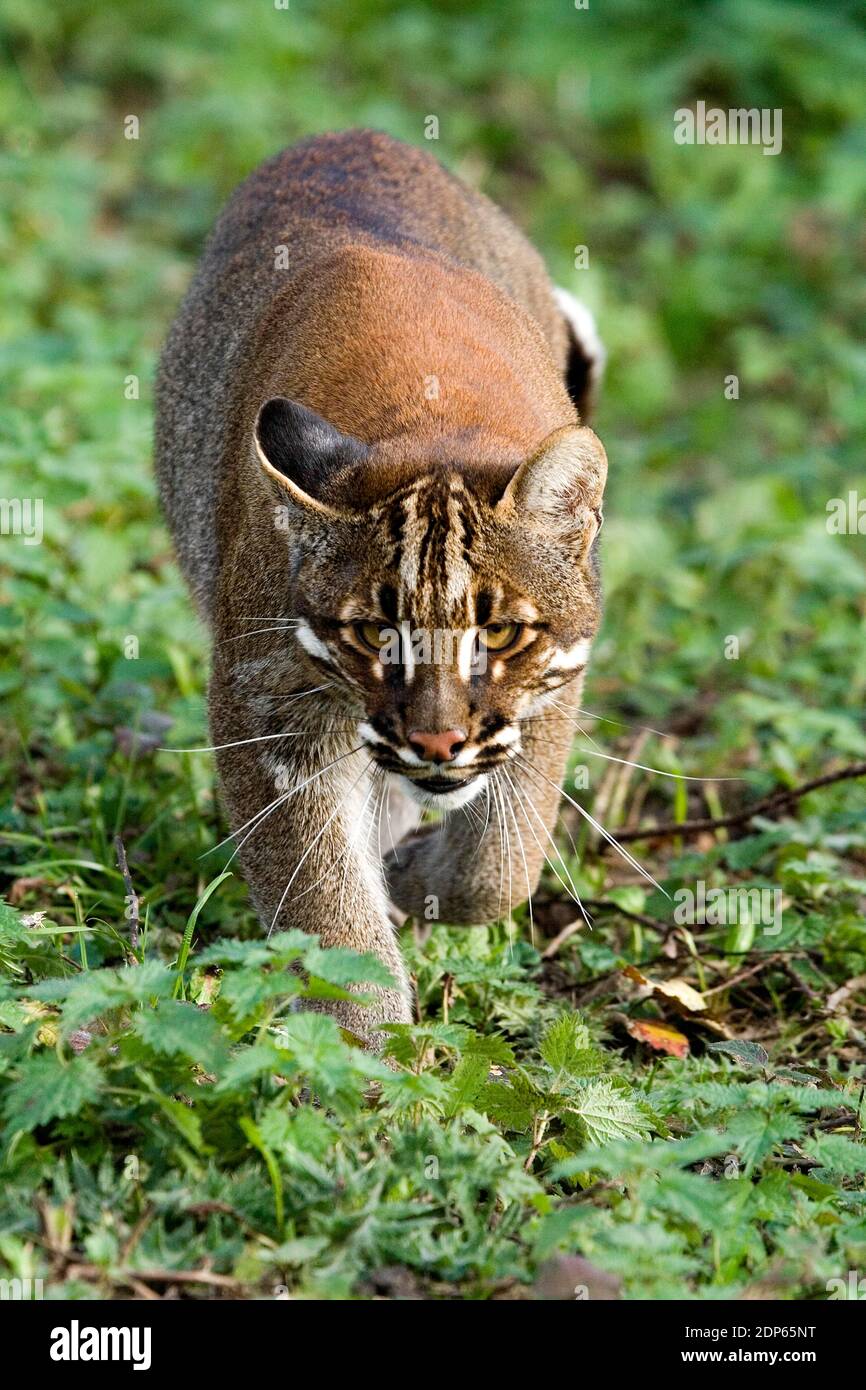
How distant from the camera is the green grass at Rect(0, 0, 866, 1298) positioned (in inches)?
209

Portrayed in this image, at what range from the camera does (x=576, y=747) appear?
9.07 metres

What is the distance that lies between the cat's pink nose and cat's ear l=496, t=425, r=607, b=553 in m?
0.77

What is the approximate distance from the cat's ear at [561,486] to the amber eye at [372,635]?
564 millimetres

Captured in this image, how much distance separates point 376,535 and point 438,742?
0.73 metres

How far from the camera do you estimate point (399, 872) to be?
26.3 ft

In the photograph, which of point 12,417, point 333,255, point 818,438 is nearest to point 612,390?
point 818,438

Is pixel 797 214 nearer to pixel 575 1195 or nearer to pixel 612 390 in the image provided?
pixel 612 390

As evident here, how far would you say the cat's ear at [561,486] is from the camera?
615 centimetres

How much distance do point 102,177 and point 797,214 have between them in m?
6.26

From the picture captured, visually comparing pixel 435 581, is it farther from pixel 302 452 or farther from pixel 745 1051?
pixel 745 1051
